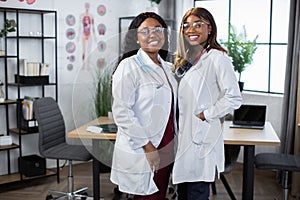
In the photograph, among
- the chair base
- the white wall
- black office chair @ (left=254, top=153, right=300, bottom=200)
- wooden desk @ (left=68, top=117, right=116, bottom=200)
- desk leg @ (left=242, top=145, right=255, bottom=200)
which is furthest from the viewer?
the white wall

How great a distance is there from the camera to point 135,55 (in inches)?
88.4

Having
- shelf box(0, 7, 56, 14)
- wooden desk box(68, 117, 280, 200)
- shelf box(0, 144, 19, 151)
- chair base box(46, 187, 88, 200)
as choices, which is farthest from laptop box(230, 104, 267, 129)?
shelf box(0, 7, 56, 14)

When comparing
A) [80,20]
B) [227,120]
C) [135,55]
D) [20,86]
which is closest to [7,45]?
[20,86]

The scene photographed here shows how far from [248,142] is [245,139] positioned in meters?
0.04

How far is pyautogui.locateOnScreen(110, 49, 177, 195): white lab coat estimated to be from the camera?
85.4 inches

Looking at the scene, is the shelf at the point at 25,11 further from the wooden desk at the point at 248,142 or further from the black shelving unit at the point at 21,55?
the wooden desk at the point at 248,142

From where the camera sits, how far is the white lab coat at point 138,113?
2.17m

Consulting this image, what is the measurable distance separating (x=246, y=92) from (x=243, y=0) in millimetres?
1075

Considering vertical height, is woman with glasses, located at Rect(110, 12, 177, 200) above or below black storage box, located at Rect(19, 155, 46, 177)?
above

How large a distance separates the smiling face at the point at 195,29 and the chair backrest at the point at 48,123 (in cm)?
189

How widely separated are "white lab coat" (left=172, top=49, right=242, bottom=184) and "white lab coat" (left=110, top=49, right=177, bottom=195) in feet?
0.36

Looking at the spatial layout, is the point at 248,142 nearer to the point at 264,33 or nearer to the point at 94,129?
the point at 94,129

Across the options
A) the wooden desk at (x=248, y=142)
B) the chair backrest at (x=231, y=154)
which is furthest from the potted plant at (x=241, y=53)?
the wooden desk at (x=248, y=142)

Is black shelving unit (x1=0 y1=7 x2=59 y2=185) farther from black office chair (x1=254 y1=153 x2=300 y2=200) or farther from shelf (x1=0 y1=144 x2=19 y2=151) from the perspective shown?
black office chair (x1=254 y1=153 x2=300 y2=200)
